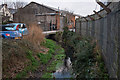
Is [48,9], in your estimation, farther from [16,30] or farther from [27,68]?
[27,68]

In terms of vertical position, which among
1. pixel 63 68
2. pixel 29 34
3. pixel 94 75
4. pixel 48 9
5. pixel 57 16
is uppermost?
pixel 48 9

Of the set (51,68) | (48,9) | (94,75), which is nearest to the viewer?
(94,75)

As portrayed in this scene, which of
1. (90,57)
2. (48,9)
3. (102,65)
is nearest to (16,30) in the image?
(90,57)

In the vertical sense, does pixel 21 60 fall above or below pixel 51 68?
above

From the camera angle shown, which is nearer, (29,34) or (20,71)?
(20,71)

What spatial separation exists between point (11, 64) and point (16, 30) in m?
4.63

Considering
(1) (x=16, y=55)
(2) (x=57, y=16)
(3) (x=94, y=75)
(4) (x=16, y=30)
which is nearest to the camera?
(3) (x=94, y=75)

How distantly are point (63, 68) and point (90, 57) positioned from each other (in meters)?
2.30

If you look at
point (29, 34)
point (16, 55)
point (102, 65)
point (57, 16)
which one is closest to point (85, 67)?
point (102, 65)

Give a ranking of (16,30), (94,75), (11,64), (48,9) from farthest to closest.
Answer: (48,9) < (16,30) < (11,64) < (94,75)

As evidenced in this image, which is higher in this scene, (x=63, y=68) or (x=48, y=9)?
(x=48, y=9)

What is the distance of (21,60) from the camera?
698 centimetres

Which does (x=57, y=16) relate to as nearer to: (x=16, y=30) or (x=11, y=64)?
(x=16, y=30)

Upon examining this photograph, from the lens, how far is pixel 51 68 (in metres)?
8.10
